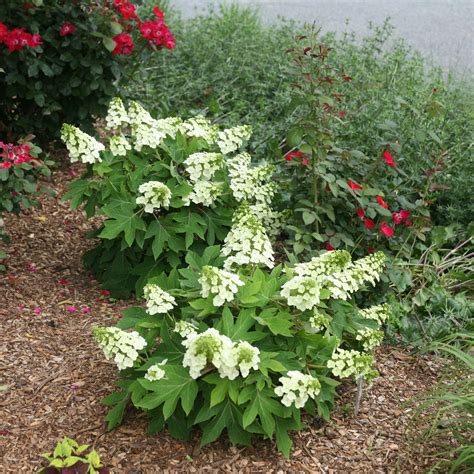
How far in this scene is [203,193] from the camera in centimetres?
395

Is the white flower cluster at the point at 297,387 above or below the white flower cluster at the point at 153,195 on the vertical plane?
below

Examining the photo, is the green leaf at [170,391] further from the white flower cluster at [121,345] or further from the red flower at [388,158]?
the red flower at [388,158]

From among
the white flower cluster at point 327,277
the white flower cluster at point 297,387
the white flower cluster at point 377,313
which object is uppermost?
the white flower cluster at point 327,277

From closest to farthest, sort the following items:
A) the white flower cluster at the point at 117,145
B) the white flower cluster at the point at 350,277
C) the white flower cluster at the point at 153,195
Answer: the white flower cluster at the point at 350,277 < the white flower cluster at the point at 153,195 < the white flower cluster at the point at 117,145

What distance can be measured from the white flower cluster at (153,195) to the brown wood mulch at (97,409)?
25.8 inches

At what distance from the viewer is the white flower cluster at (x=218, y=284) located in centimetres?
297

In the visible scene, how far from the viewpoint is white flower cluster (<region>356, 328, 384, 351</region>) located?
3227mm

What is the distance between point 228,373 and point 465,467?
99 centimetres

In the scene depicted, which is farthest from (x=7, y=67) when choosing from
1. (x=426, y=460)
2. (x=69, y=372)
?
(x=426, y=460)

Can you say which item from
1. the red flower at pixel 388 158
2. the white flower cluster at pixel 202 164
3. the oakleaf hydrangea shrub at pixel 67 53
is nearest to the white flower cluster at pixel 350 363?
the white flower cluster at pixel 202 164

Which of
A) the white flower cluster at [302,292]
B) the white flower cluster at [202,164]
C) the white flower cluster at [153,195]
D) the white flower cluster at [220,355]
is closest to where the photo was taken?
the white flower cluster at [220,355]

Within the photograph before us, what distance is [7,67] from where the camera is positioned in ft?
16.2

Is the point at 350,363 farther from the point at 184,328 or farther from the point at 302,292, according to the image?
the point at 184,328

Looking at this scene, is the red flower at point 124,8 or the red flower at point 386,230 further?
the red flower at point 124,8
